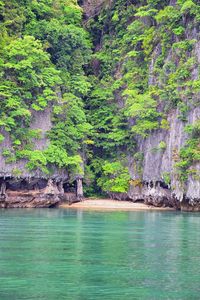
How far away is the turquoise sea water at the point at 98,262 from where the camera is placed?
14172 millimetres

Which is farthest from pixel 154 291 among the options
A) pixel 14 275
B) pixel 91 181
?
pixel 91 181

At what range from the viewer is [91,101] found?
50.9 m

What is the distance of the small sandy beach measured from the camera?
145 feet

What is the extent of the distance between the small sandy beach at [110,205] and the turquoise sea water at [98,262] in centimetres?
1520

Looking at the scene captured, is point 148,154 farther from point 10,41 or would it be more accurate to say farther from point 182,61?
point 10,41

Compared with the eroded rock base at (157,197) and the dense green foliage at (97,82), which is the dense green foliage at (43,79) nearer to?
the dense green foliage at (97,82)

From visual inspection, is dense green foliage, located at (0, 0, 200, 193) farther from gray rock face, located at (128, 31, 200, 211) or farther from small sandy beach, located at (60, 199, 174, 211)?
small sandy beach, located at (60, 199, 174, 211)

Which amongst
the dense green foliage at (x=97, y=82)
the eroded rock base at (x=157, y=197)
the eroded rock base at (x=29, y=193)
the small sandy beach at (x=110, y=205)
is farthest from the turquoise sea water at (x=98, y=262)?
the dense green foliage at (x=97, y=82)

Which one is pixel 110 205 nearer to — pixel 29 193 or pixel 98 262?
pixel 29 193

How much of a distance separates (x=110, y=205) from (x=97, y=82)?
11.2 metres

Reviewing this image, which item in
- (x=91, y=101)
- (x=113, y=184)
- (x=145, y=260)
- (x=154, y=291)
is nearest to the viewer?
(x=154, y=291)

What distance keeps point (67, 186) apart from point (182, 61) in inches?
474

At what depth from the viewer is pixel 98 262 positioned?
17.7 meters

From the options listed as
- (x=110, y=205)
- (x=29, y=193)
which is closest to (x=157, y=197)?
(x=110, y=205)
